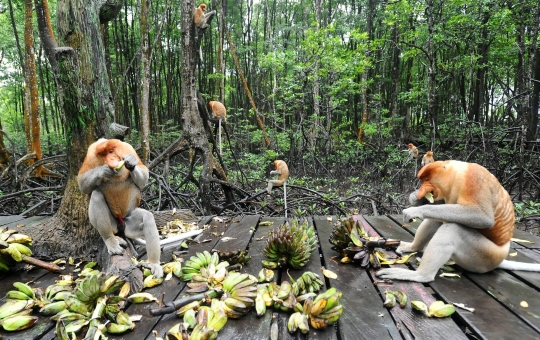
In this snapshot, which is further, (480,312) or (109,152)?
(109,152)

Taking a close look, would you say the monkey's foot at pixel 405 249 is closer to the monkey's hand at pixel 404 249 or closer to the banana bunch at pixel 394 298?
the monkey's hand at pixel 404 249

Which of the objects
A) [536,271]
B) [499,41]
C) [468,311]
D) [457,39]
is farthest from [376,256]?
[499,41]

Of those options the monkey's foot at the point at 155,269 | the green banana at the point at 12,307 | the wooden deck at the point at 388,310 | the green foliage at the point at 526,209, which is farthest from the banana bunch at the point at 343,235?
the green foliage at the point at 526,209

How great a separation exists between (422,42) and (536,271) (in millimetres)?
10829

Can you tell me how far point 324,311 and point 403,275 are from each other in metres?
0.75

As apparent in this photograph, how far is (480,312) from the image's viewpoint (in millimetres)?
1585

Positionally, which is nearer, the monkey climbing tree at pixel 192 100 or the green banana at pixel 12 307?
the green banana at pixel 12 307

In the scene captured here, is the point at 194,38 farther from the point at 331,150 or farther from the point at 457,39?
the point at 457,39

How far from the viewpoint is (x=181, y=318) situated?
1.56 metres

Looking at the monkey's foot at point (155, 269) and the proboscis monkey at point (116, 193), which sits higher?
the proboscis monkey at point (116, 193)

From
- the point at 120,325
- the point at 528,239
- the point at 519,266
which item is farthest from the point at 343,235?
the point at 528,239

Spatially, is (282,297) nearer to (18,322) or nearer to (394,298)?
(394,298)

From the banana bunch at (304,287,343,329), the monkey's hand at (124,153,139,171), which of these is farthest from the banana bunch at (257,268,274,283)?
the monkey's hand at (124,153,139,171)

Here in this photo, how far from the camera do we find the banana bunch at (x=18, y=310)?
57.7 inches
